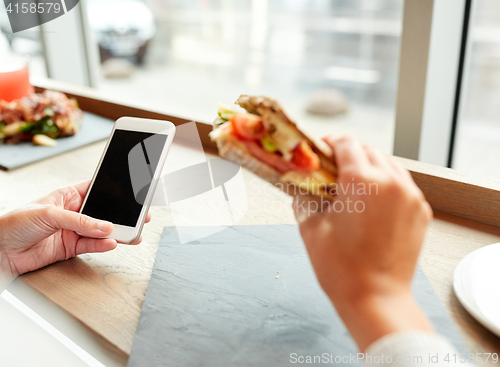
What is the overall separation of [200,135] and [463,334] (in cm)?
94

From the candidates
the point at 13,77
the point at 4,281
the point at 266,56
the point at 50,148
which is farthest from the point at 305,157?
the point at 266,56

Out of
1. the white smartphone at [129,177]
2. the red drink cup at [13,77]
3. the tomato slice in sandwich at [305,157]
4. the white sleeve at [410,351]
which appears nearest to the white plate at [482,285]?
the white sleeve at [410,351]

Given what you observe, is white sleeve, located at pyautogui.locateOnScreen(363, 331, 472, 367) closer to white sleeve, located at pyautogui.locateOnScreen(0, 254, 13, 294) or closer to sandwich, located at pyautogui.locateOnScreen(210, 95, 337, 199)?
sandwich, located at pyautogui.locateOnScreen(210, 95, 337, 199)

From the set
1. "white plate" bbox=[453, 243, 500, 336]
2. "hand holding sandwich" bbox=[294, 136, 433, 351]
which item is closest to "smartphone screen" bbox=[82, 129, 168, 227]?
"hand holding sandwich" bbox=[294, 136, 433, 351]

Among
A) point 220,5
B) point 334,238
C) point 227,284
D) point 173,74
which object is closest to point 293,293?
point 227,284

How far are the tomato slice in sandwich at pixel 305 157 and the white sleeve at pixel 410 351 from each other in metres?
0.23

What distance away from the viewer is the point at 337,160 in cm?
51

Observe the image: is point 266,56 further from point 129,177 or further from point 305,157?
point 305,157

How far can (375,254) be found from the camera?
0.45 meters

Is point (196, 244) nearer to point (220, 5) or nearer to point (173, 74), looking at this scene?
point (173, 74)

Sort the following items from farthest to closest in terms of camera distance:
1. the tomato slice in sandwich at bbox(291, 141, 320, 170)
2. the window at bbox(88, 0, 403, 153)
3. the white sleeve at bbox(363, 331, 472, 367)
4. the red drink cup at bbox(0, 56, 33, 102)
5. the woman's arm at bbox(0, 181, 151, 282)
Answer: the window at bbox(88, 0, 403, 153)
the red drink cup at bbox(0, 56, 33, 102)
the woman's arm at bbox(0, 181, 151, 282)
the tomato slice in sandwich at bbox(291, 141, 320, 170)
the white sleeve at bbox(363, 331, 472, 367)

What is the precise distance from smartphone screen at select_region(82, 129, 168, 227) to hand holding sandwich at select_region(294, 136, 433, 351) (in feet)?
1.47

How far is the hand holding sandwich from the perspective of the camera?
442 millimetres

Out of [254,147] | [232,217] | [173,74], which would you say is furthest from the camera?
[173,74]
